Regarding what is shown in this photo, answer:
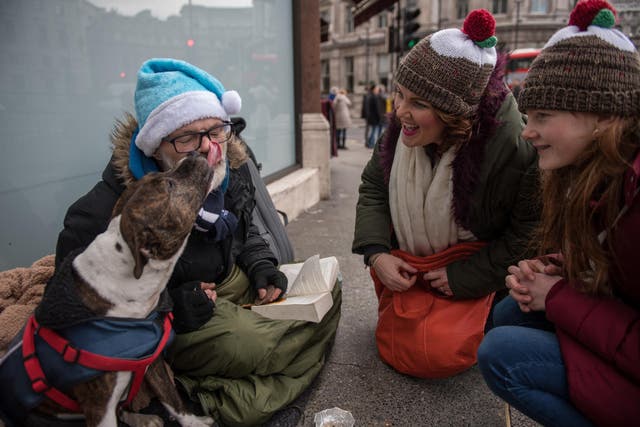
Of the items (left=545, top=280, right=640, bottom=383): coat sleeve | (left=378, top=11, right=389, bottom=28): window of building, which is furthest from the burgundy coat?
(left=378, top=11, right=389, bottom=28): window of building

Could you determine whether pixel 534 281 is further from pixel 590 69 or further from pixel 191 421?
pixel 191 421

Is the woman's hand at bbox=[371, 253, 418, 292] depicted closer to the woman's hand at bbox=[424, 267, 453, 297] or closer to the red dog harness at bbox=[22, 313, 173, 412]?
the woman's hand at bbox=[424, 267, 453, 297]

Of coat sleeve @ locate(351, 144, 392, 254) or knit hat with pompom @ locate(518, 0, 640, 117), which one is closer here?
knit hat with pompom @ locate(518, 0, 640, 117)

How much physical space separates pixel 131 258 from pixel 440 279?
1.62 metres

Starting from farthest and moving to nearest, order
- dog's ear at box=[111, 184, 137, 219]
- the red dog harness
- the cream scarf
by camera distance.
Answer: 1. the cream scarf
2. dog's ear at box=[111, 184, 137, 219]
3. the red dog harness

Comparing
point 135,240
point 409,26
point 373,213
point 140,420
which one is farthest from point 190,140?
point 409,26

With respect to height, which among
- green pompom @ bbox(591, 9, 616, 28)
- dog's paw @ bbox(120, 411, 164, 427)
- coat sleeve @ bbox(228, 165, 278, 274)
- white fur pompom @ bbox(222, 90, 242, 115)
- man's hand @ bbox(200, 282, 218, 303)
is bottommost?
dog's paw @ bbox(120, 411, 164, 427)

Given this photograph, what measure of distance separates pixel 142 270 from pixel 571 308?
5.04ft

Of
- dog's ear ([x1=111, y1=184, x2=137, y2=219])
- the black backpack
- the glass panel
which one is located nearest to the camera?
dog's ear ([x1=111, y1=184, x2=137, y2=219])

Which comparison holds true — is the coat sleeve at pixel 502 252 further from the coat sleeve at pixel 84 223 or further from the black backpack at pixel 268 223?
the coat sleeve at pixel 84 223

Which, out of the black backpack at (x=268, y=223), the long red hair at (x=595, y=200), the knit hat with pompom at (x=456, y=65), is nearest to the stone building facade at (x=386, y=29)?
the black backpack at (x=268, y=223)

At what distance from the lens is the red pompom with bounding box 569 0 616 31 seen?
1.66 meters

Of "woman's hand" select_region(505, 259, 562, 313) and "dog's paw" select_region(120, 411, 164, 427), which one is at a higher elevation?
"woman's hand" select_region(505, 259, 562, 313)

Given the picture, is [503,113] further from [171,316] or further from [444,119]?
[171,316]
